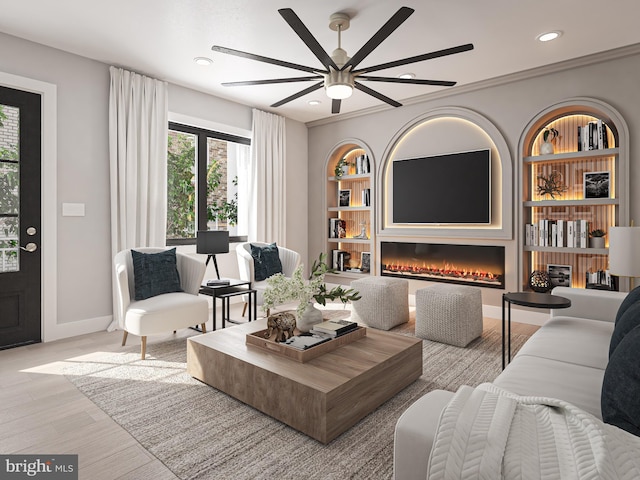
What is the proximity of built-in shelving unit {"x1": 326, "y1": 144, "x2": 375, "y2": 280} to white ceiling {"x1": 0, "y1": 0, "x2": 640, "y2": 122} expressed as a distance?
1846 millimetres

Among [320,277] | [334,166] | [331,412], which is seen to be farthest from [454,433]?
[334,166]

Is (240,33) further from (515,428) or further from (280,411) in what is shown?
(515,428)

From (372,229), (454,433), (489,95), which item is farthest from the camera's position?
(372,229)

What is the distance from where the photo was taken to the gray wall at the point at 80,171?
11.8 feet

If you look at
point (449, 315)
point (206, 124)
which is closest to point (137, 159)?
point (206, 124)

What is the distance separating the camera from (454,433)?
0.90 meters

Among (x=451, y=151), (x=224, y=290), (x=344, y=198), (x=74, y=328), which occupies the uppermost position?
(x=451, y=151)

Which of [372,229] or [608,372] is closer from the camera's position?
[608,372]

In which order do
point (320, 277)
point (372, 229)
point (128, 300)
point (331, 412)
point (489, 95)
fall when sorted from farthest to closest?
point (372, 229)
point (489, 95)
point (128, 300)
point (320, 277)
point (331, 412)

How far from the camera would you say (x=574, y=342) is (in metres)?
2.12

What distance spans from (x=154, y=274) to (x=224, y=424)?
1794 mm

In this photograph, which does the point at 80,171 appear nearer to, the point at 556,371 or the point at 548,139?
the point at 556,371

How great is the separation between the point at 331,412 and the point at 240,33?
309 centimetres

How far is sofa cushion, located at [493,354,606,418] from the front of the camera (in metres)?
1.49
